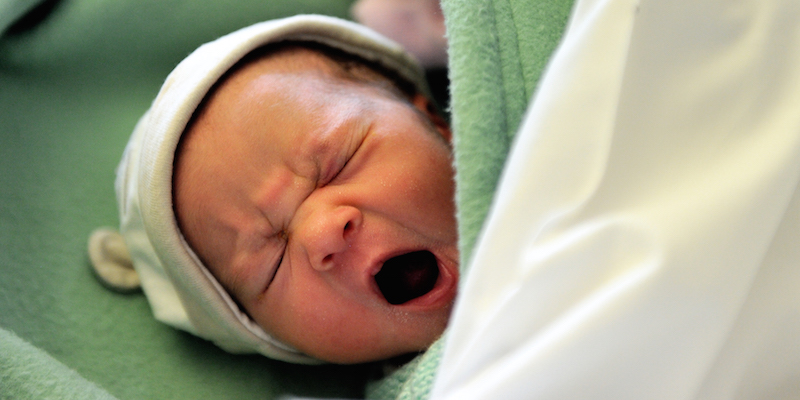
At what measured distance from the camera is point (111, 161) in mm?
1063

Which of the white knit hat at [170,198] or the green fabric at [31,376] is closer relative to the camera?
the green fabric at [31,376]

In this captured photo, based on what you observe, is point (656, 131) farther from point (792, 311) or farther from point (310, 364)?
point (310, 364)

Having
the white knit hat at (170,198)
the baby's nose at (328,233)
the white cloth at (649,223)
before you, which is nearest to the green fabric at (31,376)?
the white knit hat at (170,198)

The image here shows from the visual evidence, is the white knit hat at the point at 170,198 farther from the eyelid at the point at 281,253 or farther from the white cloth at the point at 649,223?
the white cloth at the point at 649,223

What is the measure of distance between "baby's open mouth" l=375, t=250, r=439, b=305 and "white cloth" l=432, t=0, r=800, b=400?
10.5 inches

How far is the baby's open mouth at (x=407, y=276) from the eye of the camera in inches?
30.1

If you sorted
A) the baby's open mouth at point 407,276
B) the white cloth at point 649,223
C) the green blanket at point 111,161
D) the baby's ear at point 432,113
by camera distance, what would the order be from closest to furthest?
the white cloth at point 649,223
the green blanket at point 111,161
the baby's open mouth at point 407,276
the baby's ear at point 432,113

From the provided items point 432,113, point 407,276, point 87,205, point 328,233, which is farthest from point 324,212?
point 87,205

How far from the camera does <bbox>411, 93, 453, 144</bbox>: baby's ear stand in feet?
3.03

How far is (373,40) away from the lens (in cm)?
98

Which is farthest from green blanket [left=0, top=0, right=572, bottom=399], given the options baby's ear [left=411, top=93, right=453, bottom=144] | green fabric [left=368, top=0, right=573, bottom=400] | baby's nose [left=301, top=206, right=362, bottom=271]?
baby's ear [left=411, top=93, right=453, bottom=144]

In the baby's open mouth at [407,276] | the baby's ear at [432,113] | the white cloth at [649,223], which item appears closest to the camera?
the white cloth at [649,223]

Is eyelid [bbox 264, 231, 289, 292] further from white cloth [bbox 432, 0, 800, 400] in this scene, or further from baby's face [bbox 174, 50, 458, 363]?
white cloth [bbox 432, 0, 800, 400]

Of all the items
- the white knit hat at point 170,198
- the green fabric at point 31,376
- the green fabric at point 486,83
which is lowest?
the green fabric at point 31,376
